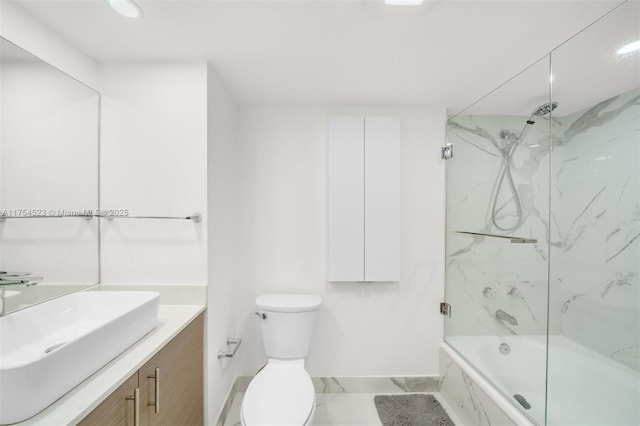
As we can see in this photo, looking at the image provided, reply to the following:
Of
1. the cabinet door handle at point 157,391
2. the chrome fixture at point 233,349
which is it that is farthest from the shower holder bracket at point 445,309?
the cabinet door handle at point 157,391

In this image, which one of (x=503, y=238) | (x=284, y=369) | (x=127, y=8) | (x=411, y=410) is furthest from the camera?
(x=411, y=410)

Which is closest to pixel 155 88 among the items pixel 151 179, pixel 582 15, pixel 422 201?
pixel 151 179

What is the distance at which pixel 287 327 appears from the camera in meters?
1.80

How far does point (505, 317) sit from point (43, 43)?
292 centimetres

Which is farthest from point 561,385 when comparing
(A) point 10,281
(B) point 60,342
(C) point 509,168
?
(A) point 10,281

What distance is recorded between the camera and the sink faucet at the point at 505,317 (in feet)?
5.63

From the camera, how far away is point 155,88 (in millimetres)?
1459

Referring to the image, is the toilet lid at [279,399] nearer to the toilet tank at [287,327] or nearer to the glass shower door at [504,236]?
the toilet tank at [287,327]

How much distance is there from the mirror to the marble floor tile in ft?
4.12

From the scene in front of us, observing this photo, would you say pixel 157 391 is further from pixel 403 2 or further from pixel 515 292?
pixel 515 292

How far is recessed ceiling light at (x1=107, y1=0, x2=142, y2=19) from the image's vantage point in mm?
1045

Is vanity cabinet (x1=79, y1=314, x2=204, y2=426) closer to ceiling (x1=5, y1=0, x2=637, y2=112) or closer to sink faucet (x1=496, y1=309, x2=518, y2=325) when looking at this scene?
ceiling (x1=5, y1=0, x2=637, y2=112)

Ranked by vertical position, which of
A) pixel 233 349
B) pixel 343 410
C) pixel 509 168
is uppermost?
pixel 509 168

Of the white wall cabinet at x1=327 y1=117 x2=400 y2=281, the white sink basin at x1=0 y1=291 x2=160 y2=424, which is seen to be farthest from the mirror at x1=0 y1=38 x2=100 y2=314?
the white wall cabinet at x1=327 y1=117 x2=400 y2=281
